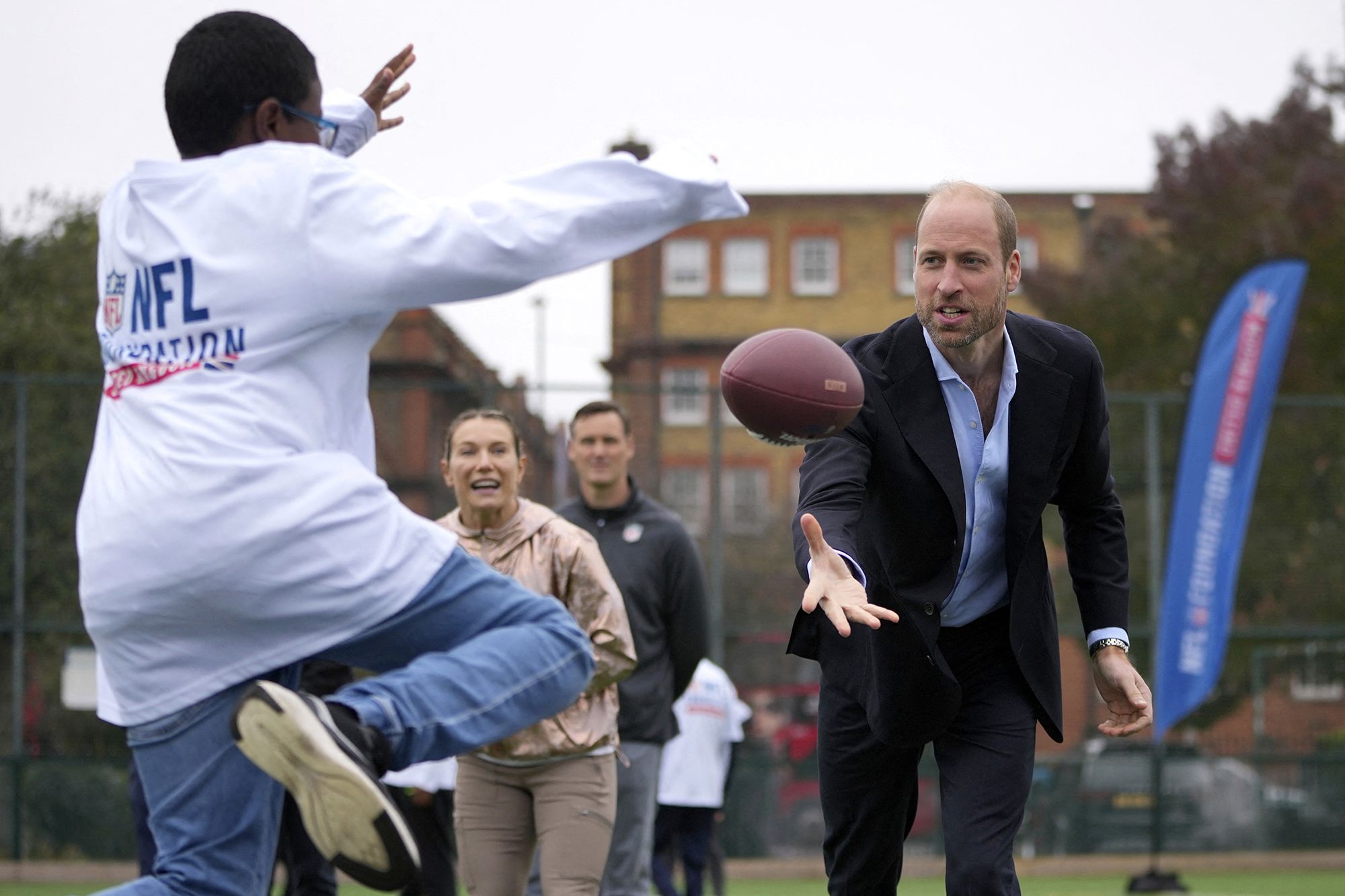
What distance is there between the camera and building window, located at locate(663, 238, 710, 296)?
1806 inches

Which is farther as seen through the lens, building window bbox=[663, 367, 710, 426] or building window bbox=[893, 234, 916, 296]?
building window bbox=[893, 234, 916, 296]

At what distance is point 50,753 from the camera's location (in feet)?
48.3

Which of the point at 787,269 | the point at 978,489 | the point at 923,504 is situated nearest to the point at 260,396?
the point at 923,504

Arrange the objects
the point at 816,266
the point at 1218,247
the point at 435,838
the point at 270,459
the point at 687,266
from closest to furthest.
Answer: the point at 270,459 < the point at 435,838 < the point at 1218,247 < the point at 687,266 < the point at 816,266

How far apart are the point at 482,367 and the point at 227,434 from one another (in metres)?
12.7

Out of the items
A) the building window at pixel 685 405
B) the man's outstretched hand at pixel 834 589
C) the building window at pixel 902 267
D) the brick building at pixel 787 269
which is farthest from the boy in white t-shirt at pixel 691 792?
the building window at pixel 902 267

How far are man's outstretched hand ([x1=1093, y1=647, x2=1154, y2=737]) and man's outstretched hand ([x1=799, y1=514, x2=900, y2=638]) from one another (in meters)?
1.02

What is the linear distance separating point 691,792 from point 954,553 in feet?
23.3

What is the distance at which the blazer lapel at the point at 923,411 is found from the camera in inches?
175

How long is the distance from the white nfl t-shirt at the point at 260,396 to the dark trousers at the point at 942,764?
1.63 metres

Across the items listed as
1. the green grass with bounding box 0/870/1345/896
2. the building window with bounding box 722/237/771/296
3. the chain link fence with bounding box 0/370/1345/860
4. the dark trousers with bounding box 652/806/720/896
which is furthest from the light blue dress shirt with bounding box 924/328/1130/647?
the building window with bounding box 722/237/771/296

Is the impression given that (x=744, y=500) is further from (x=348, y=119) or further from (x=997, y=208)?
(x=348, y=119)

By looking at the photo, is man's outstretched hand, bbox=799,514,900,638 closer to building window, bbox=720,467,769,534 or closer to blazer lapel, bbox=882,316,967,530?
blazer lapel, bbox=882,316,967,530

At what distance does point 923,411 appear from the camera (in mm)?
4512
